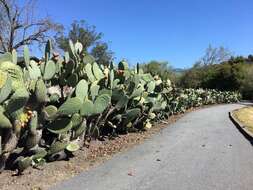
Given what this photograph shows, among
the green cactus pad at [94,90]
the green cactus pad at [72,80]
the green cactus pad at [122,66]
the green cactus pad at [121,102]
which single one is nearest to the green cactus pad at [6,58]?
the green cactus pad at [72,80]

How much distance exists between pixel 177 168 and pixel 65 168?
2087 mm

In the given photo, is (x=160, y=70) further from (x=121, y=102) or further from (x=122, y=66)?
(x=121, y=102)

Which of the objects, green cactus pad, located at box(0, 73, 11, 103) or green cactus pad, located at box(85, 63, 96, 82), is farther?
green cactus pad, located at box(85, 63, 96, 82)

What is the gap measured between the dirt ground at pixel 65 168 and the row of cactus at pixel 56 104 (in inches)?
7.0

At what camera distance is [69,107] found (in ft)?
26.6

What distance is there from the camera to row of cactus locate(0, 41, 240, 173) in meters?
6.99

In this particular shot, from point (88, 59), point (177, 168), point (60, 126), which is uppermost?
point (88, 59)

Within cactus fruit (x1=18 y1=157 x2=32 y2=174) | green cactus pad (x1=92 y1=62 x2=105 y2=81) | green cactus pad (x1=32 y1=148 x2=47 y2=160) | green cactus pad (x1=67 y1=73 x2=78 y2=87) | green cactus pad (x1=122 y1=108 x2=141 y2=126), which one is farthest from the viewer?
green cactus pad (x1=122 y1=108 x2=141 y2=126)

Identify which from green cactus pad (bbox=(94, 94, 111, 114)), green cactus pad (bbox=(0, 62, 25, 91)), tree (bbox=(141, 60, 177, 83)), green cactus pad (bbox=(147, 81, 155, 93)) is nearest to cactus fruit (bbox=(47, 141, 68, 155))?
green cactus pad (bbox=(0, 62, 25, 91))

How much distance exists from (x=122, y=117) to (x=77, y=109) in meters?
4.00

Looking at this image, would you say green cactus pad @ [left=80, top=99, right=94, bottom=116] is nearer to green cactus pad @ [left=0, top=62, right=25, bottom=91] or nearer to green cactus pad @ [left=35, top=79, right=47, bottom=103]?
green cactus pad @ [left=35, top=79, right=47, bottom=103]

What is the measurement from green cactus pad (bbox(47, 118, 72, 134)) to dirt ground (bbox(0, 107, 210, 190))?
0.62 m

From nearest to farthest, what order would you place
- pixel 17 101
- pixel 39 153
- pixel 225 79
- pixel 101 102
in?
pixel 17 101 < pixel 39 153 < pixel 101 102 < pixel 225 79

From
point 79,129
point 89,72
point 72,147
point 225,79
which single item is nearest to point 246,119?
point 89,72
